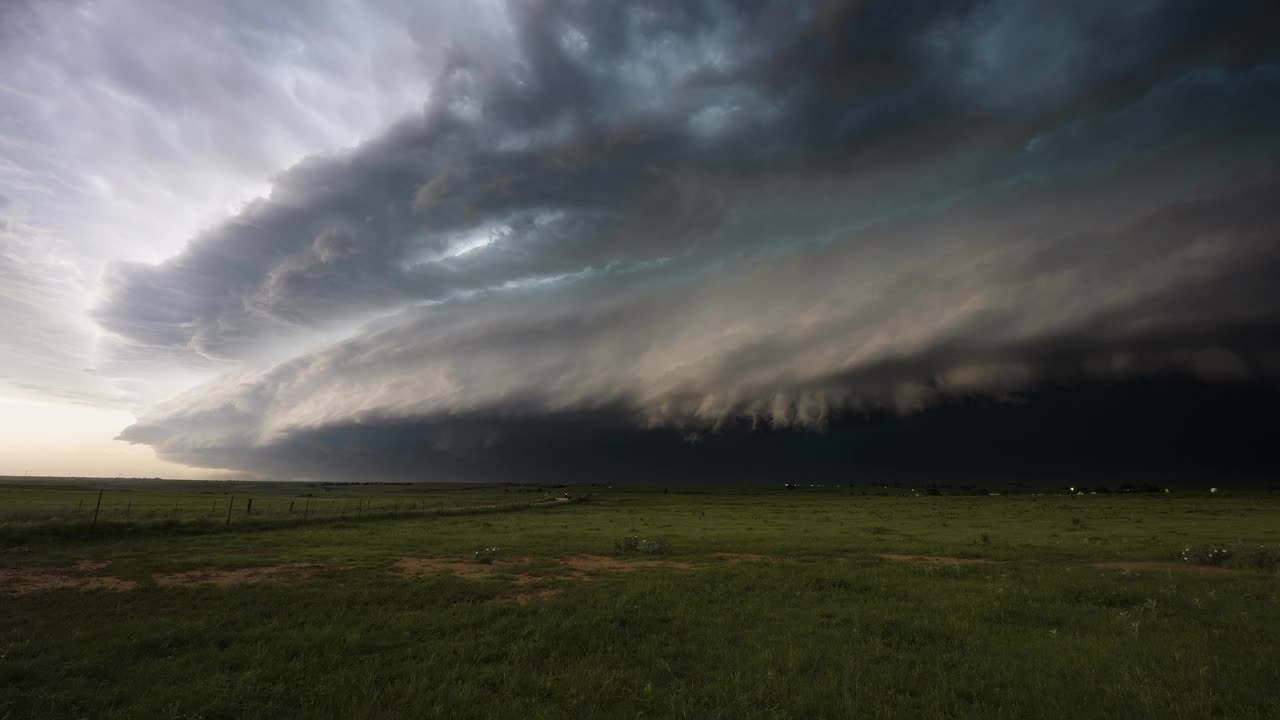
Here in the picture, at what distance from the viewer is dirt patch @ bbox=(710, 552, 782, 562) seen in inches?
1244

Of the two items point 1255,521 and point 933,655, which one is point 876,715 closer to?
point 933,655

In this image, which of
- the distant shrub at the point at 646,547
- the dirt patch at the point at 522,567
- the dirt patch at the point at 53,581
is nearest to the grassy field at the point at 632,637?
the dirt patch at the point at 53,581

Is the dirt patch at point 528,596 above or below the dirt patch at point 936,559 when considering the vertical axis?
above

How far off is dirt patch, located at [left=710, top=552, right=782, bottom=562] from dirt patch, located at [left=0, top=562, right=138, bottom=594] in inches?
997

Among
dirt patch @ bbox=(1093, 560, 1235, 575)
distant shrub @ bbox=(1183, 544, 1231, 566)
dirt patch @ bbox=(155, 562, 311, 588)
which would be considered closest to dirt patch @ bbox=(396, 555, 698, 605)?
dirt patch @ bbox=(155, 562, 311, 588)

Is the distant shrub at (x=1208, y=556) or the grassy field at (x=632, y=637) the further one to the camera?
the distant shrub at (x=1208, y=556)

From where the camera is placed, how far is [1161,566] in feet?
93.2

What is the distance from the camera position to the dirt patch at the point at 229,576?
23141 mm

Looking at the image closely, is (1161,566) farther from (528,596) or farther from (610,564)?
(528,596)

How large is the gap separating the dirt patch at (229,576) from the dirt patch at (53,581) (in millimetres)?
1299

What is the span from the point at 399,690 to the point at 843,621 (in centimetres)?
1175

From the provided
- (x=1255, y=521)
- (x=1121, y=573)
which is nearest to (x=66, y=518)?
(x=1121, y=573)

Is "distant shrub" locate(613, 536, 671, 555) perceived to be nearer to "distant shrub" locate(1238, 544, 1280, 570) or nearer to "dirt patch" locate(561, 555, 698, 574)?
"dirt patch" locate(561, 555, 698, 574)

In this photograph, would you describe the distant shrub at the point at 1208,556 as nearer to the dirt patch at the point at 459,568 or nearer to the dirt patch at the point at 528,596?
the dirt patch at the point at 528,596
